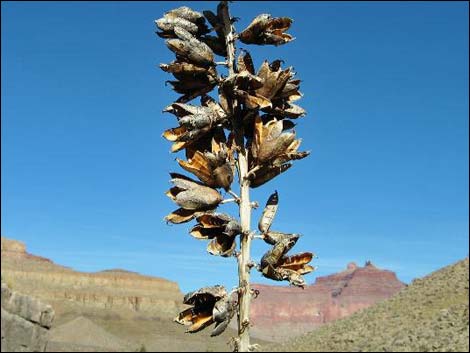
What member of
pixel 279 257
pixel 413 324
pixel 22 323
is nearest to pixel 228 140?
pixel 279 257

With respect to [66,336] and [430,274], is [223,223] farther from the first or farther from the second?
[66,336]

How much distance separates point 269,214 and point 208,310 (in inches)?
26.2

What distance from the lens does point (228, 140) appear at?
3.72 meters

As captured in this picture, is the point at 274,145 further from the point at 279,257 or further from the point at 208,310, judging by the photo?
the point at 208,310

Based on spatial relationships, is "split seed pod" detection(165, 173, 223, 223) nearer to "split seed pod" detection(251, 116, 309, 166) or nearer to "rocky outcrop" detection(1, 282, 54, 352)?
"split seed pod" detection(251, 116, 309, 166)

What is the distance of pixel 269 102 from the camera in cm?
363

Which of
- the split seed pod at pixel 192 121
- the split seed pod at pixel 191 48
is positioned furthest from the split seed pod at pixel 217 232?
the split seed pod at pixel 191 48

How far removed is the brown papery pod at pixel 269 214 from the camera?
352 cm

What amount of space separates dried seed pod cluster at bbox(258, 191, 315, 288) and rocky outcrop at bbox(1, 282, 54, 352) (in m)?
48.7

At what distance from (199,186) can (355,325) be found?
94.6m

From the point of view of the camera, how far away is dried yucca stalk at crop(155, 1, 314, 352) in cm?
339

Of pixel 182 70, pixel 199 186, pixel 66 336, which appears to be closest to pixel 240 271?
pixel 199 186

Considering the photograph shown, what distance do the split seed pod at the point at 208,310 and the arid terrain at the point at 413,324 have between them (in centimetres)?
6331

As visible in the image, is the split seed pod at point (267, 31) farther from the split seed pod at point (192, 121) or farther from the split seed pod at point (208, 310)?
the split seed pod at point (208, 310)
